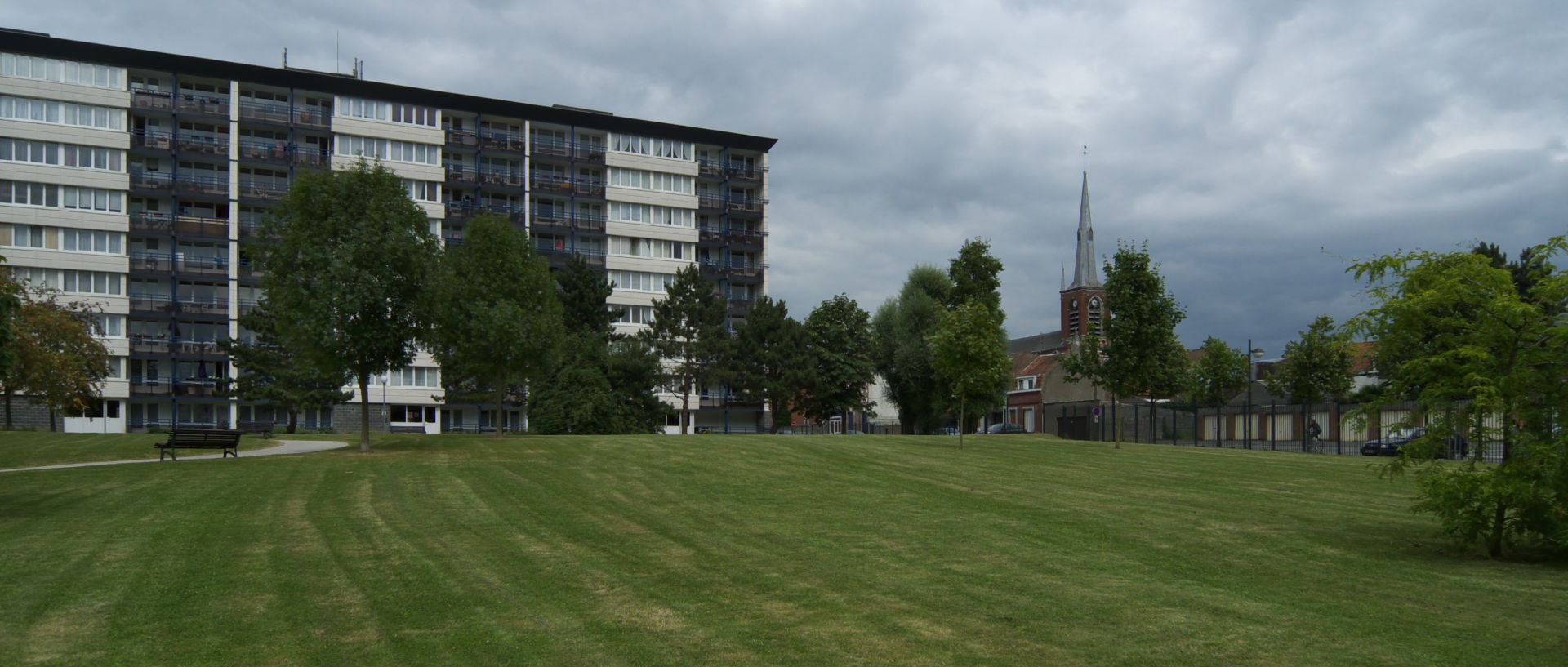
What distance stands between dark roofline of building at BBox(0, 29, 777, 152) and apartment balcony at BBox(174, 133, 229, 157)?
14.9 feet

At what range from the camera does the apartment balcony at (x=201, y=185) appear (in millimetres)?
71625

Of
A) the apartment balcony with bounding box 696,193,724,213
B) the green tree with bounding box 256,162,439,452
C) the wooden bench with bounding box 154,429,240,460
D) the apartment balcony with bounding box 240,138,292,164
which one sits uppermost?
the apartment balcony with bounding box 240,138,292,164

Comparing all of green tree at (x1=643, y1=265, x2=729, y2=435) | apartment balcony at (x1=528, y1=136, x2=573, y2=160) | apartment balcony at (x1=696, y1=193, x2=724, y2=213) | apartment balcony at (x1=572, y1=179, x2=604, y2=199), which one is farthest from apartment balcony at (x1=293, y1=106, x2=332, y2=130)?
green tree at (x1=643, y1=265, x2=729, y2=435)

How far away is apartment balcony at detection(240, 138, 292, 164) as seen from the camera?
241 feet

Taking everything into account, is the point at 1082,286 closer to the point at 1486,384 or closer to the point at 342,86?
the point at 342,86

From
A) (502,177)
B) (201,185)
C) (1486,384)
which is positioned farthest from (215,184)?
(1486,384)

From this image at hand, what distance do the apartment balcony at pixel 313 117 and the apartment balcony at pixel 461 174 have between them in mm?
9357

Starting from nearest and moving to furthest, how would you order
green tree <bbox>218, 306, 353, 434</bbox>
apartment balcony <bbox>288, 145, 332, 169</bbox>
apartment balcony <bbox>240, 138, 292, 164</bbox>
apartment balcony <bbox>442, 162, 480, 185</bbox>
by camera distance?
green tree <bbox>218, 306, 353, 434</bbox> → apartment balcony <bbox>240, 138, 292, 164</bbox> → apartment balcony <bbox>288, 145, 332, 169</bbox> → apartment balcony <bbox>442, 162, 480, 185</bbox>

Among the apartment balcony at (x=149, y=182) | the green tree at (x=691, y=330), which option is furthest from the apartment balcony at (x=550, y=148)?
the apartment balcony at (x=149, y=182)

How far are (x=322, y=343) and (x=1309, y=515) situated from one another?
25768mm

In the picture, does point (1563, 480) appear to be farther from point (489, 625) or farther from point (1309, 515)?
point (489, 625)

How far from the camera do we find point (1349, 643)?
28.3 ft

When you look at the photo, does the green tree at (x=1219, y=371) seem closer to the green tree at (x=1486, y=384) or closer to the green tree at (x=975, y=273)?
the green tree at (x=975, y=273)

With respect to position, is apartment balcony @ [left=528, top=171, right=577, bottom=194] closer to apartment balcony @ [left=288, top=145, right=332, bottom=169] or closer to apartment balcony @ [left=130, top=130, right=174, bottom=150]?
apartment balcony @ [left=288, top=145, right=332, bottom=169]
